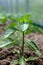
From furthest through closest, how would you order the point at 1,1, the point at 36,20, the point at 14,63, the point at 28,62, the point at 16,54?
1. the point at 1,1
2. the point at 36,20
3. the point at 16,54
4. the point at 28,62
5. the point at 14,63

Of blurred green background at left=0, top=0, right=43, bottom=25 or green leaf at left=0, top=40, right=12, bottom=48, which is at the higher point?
green leaf at left=0, top=40, right=12, bottom=48

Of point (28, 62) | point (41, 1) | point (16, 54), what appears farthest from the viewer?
point (41, 1)

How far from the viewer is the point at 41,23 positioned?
4.47m

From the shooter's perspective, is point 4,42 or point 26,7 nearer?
point 4,42

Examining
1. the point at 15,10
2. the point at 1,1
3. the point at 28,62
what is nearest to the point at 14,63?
the point at 28,62

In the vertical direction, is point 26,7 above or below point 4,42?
below

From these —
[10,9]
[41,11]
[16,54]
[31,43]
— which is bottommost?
[10,9]

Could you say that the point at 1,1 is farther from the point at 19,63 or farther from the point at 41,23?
the point at 19,63

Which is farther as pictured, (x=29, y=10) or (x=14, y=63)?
(x=29, y=10)

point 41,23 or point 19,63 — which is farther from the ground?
point 19,63

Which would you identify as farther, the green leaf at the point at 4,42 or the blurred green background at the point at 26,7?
the blurred green background at the point at 26,7

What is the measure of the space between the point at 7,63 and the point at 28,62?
0.60 ft

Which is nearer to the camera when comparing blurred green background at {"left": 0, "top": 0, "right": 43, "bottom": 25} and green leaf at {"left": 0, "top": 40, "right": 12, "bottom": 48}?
green leaf at {"left": 0, "top": 40, "right": 12, "bottom": 48}

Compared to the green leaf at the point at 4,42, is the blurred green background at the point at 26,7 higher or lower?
lower
